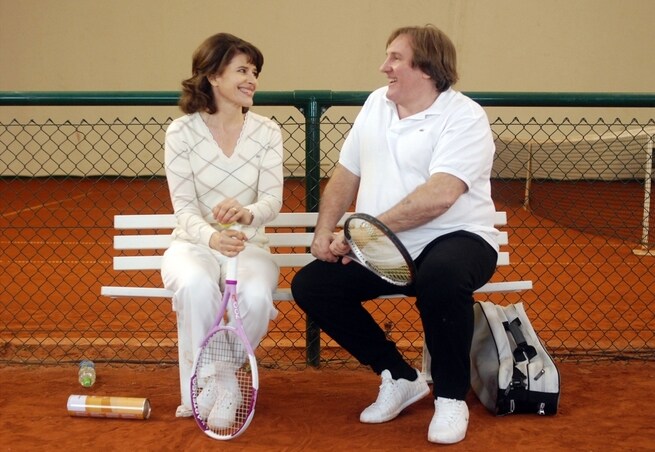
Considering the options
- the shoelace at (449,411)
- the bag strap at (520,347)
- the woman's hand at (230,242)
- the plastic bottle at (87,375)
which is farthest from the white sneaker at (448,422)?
the plastic bottle at (87,375)

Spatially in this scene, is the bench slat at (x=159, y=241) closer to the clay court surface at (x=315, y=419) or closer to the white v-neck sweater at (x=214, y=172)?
the white v-neck sweater at (x=214, y=172)

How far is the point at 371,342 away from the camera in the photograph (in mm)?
3127

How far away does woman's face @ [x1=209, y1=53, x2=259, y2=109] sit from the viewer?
124 inches

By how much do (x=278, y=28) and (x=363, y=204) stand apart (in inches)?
343

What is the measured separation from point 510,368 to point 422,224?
661 millimetres

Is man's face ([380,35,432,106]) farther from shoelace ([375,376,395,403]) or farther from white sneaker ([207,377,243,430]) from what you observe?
white sneaker ([207,377,243,430])

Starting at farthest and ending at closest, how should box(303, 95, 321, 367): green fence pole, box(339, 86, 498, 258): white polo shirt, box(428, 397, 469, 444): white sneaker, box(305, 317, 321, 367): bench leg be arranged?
box(305, 317, 321, 367): bench leg < box(303, 95, 321, 367): green fence pole < box(339, 86, 498, 258): white polo shirt < box(428, 397, 469, 444): white sneaker

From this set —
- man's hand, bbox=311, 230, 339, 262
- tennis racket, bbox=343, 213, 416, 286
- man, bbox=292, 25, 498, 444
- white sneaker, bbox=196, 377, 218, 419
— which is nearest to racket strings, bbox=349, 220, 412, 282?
tennis racket, bbox=343, 213, 416, 286

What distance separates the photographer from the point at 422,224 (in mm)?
2947

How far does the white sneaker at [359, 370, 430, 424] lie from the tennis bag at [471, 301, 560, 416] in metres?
0.28

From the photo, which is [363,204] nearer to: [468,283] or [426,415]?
[468,283]

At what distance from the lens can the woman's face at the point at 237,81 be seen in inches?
124

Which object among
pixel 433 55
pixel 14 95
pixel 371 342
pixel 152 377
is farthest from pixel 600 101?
pixel 14 95

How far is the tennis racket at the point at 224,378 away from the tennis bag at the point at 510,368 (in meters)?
0.94
